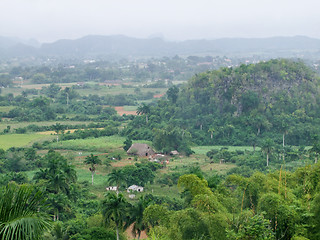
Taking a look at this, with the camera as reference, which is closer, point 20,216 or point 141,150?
point 20,216

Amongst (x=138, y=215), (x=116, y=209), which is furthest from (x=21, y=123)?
(x=116, y=209)

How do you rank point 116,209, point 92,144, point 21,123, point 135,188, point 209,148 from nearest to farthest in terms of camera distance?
point 116,209
point 135,188
point 92,144
point 209,148
point 21,123

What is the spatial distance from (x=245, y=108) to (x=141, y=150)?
60.8 feet

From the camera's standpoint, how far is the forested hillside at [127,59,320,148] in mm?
50344

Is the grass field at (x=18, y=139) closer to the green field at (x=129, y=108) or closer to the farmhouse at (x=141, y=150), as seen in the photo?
the farmhouse at (x=141, y=150)

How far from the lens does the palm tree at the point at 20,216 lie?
611cm

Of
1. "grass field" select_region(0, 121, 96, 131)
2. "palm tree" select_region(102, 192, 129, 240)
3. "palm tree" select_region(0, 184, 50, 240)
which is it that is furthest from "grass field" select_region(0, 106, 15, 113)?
"palm tree" select_region(0, 184, 50, 240)

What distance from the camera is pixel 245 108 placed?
55.4 meters

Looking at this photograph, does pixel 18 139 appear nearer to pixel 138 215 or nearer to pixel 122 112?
pixel 122 112

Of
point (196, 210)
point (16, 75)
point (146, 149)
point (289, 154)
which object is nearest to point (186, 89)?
point (146, 149)

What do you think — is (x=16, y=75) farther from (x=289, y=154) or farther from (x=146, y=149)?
(x=289, y=154)

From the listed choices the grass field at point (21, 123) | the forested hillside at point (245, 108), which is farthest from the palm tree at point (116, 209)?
the grass field at point (21, 123)

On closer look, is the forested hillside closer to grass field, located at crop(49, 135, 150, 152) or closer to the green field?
grass field, located at crop(49, 135, 150, 152)

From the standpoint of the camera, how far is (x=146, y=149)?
4394cm
